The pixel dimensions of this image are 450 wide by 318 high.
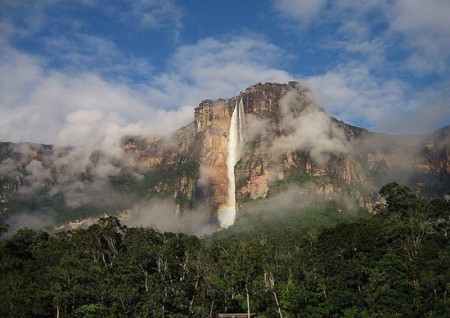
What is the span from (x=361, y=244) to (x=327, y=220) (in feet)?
321

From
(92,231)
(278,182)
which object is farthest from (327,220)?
(92,231)

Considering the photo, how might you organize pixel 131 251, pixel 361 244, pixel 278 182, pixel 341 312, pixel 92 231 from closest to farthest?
1. pixel 341 312
2. pixel 361 244
3. pixel 131 251
4. pixel 92 231
5. pixel 278 182

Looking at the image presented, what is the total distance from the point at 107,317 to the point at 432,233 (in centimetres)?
4374

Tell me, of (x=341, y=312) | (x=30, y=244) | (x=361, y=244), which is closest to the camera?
(x=341, y=312)

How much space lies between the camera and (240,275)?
2495 inches

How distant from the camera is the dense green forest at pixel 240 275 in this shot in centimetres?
5212

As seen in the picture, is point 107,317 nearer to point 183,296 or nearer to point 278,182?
point 183,296

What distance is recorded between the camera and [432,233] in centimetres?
6600

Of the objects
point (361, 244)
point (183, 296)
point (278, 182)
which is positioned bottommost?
point (183, 296)

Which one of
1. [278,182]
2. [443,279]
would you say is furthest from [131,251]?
[278,182]

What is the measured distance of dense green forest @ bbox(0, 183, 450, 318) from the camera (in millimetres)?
52125

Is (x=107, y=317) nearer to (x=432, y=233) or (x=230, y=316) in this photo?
(x=230, y=316)

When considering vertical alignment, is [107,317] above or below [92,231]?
below

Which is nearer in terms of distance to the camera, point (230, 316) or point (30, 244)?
point (230, 316)
